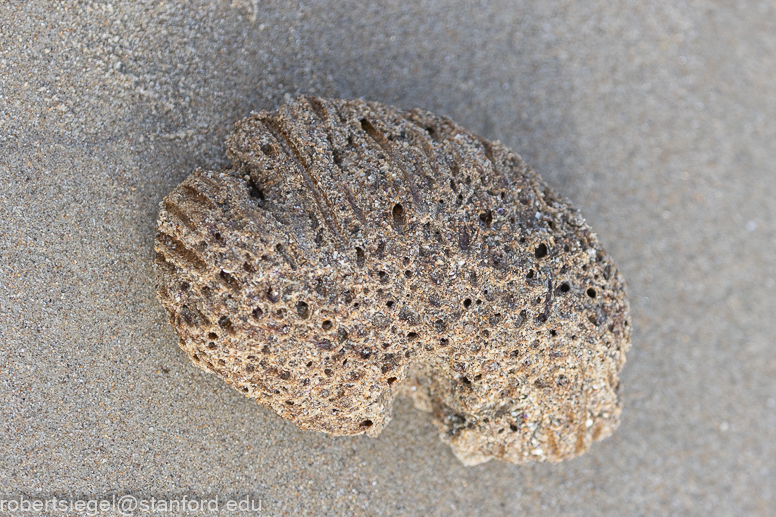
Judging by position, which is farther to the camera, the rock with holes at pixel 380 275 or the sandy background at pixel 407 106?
the sandy background at pixel 407 106

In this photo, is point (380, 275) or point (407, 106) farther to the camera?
point (407, 106)

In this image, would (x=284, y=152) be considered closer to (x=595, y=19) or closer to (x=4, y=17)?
(x=4, y=17)

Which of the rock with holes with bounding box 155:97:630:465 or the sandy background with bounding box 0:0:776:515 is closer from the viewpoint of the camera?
the rock with holes with bounding box 155:97:630:465

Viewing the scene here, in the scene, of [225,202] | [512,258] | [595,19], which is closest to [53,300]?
[225,202]

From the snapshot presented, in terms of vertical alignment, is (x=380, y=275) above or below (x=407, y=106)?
below
